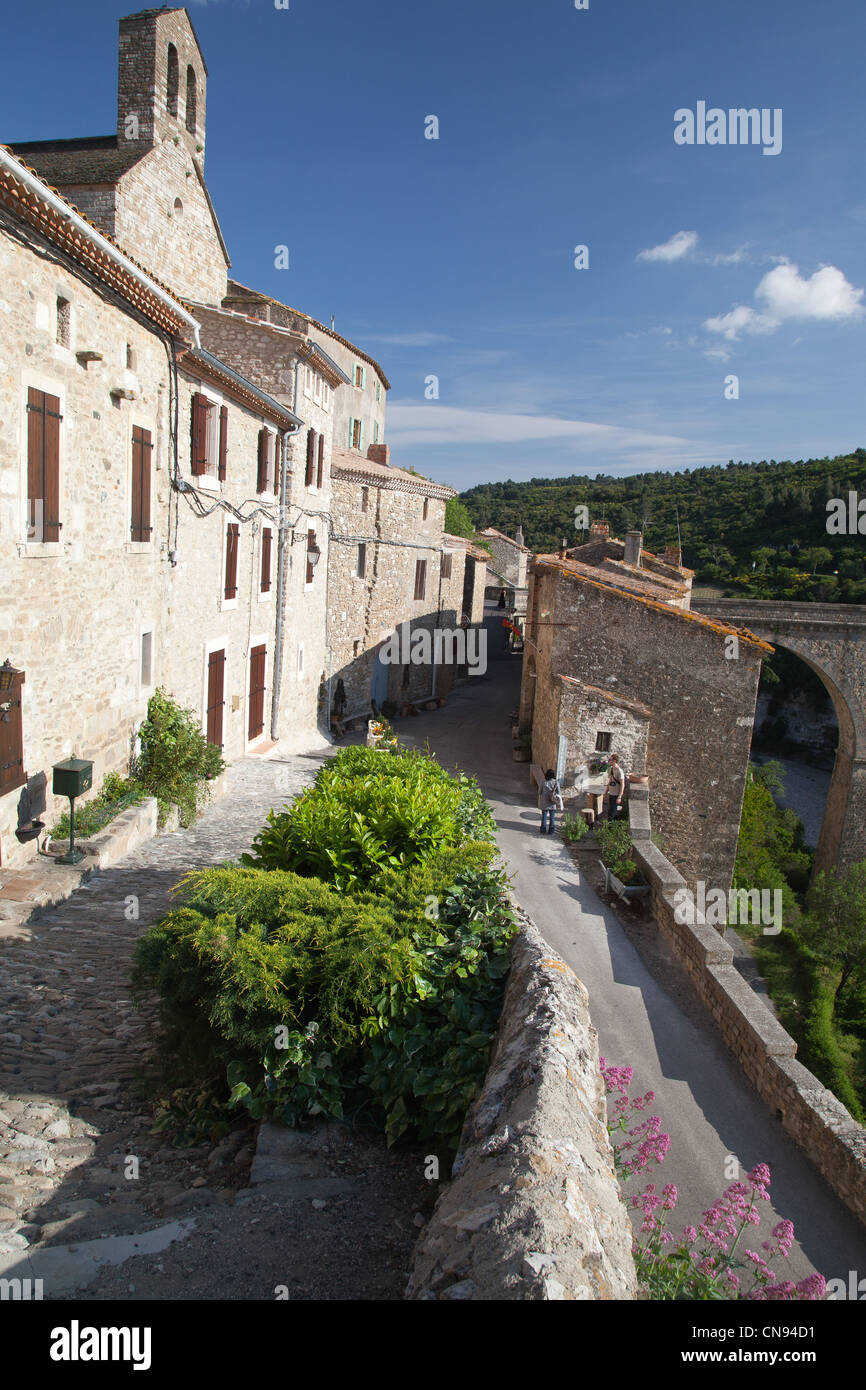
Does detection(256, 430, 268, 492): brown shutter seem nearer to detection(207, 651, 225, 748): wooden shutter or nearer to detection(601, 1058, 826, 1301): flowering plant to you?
detection(207, 651, 225, 748): wooden shutter

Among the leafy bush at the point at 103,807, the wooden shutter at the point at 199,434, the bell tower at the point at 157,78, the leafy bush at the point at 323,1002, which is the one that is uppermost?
the bell tower at the point at 157,78

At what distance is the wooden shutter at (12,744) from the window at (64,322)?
352 cm

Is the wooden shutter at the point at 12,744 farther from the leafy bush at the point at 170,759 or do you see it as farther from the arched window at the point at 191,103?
the arched window at the point at 191,103

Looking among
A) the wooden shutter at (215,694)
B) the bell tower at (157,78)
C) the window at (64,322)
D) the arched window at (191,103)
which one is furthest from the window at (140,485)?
the arched window at (191,103)

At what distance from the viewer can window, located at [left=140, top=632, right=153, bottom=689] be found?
11.2 meters

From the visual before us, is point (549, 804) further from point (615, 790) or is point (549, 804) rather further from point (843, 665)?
point (843, 665)

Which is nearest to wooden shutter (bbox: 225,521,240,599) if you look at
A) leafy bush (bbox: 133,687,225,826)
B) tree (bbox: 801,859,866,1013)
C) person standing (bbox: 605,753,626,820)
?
leafy bush (bbox: 133,687,225,826)

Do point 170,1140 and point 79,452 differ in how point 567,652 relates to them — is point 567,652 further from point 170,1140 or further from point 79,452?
point 170,1140

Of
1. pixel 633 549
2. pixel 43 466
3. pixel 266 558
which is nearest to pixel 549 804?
pixel 266 558

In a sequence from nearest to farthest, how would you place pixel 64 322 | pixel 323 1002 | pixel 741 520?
1. pixel 323 1002
2. pixel 64 322
3. pixel 741 520

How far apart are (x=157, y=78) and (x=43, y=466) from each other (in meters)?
10.7

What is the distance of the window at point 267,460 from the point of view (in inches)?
616

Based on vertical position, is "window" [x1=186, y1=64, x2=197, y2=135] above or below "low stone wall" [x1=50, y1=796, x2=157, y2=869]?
above

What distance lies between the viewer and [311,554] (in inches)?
771
